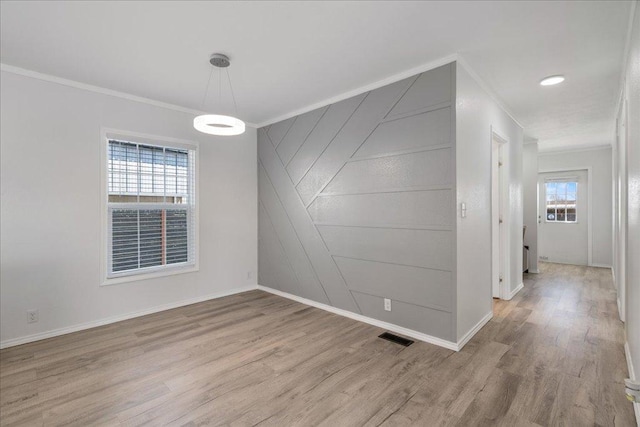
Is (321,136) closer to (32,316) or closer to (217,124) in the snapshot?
(217,124)

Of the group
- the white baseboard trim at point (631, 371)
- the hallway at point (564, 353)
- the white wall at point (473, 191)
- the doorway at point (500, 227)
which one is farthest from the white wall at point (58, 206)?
the white baseboard trim at point (631, 371)

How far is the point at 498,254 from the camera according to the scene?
13.6 ft

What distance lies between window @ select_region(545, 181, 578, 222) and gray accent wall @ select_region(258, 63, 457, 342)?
20.4ft

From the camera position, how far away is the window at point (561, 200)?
6.89 meters

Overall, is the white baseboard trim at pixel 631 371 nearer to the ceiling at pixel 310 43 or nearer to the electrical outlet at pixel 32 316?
the ceiling at pixel 310 43

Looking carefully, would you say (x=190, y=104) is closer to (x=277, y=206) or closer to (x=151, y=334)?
(x=277, y=206)

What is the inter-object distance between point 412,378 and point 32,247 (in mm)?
3725

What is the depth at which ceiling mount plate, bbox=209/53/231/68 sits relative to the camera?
2706mm

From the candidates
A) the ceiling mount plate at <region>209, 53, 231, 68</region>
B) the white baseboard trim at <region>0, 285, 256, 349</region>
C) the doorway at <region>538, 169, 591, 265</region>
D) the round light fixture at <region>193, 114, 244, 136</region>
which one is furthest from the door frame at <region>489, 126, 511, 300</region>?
the doorway at <region>538, 169, 591, 265</region>

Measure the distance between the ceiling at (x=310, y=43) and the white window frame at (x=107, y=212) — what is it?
1.76 ft

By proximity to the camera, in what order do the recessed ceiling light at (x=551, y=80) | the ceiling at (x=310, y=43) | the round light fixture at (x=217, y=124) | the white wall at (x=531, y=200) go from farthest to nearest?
the white wall at (x=531, y=200), the recessed ceiling light at (x=551, y=80), the round light fixture at (x=217, y=124), the ceiling at (x=310, y=43)

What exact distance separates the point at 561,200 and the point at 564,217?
15.9 inches

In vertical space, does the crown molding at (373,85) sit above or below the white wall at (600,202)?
above

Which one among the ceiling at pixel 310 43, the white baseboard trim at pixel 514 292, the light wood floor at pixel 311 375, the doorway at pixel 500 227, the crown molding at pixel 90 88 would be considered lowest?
the light wood floor at pixel 311 375
